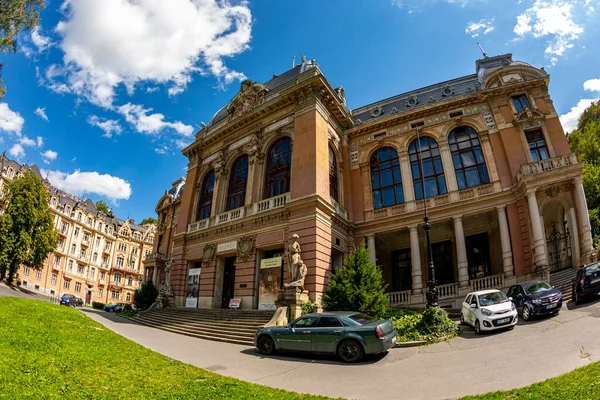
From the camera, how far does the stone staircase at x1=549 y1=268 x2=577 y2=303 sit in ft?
50.8

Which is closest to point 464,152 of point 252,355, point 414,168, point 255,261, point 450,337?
point 414,168

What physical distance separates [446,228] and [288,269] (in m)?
13.1

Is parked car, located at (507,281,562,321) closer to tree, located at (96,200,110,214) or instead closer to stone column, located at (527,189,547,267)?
stone column, located at (527,189,547,267)

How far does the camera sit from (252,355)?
1212 centimetres

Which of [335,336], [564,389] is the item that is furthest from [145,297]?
[564,389]

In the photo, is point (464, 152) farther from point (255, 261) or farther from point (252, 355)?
point (252, 355)

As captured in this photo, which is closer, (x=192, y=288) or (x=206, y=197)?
(x=192, y=288)

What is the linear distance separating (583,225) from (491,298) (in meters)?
9.16

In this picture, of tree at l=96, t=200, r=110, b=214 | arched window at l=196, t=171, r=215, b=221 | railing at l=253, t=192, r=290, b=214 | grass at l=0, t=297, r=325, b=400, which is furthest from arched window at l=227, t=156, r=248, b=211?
tree at l=96, t=200, r=110, b=214

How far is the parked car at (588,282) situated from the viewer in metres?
13.5

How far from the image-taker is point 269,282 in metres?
20.3

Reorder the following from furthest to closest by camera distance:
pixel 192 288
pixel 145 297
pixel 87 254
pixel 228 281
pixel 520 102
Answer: pixel 87 254 → pixel 145 297 → pixel 192 288 → pixel 228 281 → pixel 520 102

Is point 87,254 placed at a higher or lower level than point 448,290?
higher

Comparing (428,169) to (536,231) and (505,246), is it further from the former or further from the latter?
(536,231)
